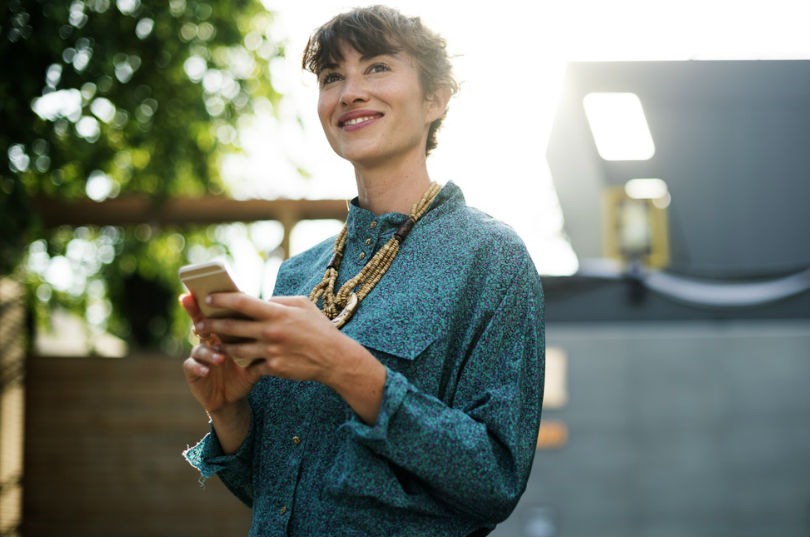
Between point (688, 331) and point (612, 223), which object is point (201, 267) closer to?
point (688, 331)

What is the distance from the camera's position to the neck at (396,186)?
1435 mm

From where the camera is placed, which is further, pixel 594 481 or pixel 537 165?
pixel 537 165

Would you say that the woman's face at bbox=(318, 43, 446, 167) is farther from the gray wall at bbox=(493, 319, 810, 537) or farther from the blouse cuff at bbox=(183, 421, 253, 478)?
the gray wall at bbox=(493, 319, 810, 537)

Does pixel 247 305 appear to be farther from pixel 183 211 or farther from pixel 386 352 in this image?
pixel 183 211

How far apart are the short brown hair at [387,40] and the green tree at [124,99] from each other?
3060 mm

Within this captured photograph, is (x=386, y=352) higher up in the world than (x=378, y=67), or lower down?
lower down

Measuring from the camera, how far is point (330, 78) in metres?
1.46

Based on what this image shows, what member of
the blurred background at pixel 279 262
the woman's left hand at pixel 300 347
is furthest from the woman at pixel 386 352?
the blurred background at pixel 279 262

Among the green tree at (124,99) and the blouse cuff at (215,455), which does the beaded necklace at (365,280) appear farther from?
the green tree at (124,99)

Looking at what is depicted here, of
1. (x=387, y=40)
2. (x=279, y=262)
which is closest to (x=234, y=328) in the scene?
(x=387, y=40)

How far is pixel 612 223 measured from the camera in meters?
7.10

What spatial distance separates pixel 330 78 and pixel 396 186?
205 millimetres

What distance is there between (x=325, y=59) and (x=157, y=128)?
4218 mm

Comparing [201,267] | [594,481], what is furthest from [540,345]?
[594,481]
